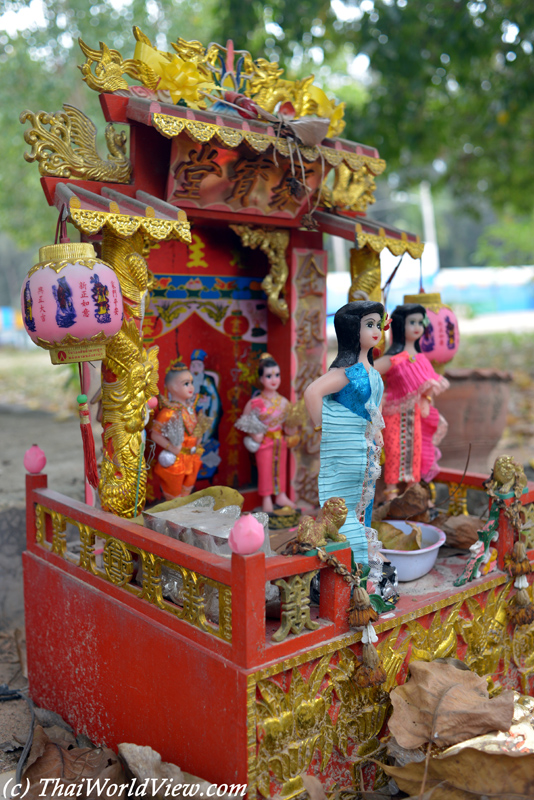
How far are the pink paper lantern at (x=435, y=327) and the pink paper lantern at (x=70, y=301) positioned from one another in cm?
223

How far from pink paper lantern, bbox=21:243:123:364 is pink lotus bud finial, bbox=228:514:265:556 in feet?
4.08

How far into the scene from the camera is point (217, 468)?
4.93 meters

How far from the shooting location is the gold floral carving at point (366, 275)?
4.45m

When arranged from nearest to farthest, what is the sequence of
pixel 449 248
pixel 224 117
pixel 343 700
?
1. pixel 343 700
2. pixel 224 117
3. pixel 449 248

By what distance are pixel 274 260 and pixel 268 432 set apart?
117 cm

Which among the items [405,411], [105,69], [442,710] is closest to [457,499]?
[405,411]

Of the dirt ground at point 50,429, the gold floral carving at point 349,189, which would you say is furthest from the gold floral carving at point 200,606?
the gold floral carving at point 349,189

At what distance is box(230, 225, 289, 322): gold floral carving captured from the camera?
178 inches

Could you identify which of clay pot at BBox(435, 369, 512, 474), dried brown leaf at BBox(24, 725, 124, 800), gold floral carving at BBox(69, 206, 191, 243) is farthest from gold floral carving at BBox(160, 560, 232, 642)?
clay pot at BBox(435, 369, 512, 474)

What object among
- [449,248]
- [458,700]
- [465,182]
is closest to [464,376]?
[458,700]

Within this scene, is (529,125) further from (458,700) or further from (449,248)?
(449,248)

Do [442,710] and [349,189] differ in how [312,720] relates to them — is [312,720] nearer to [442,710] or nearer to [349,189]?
[442,710]

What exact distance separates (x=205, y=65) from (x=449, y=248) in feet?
115

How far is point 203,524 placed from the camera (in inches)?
133
